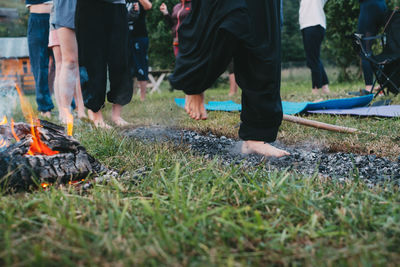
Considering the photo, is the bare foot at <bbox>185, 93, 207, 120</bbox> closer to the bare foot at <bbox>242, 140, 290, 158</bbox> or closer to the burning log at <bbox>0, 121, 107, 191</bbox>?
the bare foot at <bbox>242, 140, 290, 158</bbox>

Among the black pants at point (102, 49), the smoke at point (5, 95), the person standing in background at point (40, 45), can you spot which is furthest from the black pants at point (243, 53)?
the person standing in background at point (40, 45)

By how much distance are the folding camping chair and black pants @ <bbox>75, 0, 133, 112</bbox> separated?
346 centimetres

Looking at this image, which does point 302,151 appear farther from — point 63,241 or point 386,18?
point 386,18

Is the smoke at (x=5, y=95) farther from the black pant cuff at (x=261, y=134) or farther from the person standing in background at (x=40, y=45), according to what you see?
the person standing in background at (x=40, y=45)

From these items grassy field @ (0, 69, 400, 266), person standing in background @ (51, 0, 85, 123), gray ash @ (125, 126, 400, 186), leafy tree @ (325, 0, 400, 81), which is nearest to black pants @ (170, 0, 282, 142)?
gray ash @ (125, 126, 400, 186)

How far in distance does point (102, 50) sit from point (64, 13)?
0.46 metres

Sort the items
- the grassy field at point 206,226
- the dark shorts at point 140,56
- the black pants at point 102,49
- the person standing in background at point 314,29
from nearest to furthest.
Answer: the grassy field at point 206,226 < the black pants at point 102,49 < the person standing in background at point 314,29 < the dark shorts at point 140,56

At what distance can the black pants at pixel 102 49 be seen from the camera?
3113 mm

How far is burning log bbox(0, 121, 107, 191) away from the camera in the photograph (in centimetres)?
153

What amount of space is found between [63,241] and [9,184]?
0.66 meters

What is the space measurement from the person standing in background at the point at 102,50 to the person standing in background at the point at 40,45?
1.71 metres

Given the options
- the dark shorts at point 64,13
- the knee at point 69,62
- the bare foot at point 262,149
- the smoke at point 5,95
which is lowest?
the bare foot at point 262,149

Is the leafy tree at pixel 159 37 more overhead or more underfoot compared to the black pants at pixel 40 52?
more overhead

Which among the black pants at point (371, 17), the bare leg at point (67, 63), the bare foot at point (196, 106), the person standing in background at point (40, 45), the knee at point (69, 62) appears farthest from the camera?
the black pants at point (371, 17)
